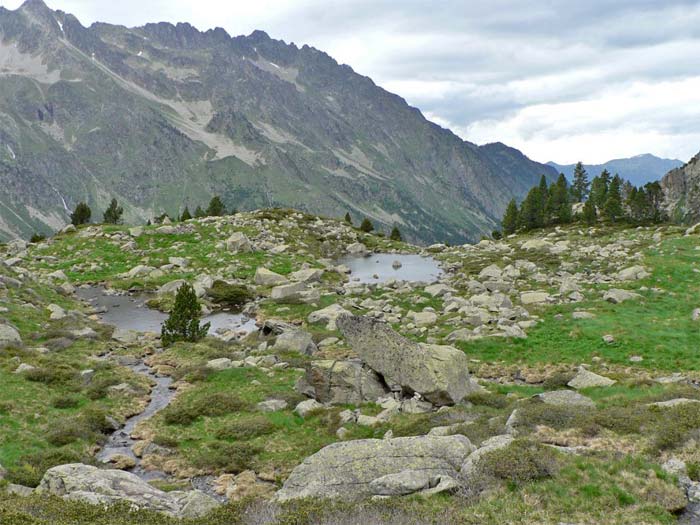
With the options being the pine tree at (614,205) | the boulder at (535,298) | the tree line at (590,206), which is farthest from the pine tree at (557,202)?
the boulder at (535,298)

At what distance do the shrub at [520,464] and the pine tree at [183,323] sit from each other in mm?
31242

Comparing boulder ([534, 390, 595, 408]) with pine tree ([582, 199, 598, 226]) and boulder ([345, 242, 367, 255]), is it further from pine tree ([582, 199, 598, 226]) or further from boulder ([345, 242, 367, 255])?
pine tree ([582, 199, 598, 226])

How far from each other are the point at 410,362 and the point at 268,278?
40.5 metres

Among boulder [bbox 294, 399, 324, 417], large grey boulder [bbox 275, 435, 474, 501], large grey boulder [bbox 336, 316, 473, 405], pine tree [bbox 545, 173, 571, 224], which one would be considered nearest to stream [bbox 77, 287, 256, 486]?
large grey boulder [bbox 275, 435, 474, 501]

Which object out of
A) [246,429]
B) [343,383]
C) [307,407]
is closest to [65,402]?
[246,429]

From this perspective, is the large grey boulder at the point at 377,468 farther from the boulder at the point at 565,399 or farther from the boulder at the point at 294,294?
the boulder at the point at 294,294

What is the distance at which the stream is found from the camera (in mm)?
22656

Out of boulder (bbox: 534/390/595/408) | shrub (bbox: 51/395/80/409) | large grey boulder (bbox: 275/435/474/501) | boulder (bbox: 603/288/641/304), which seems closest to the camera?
large grey boulder (bbox: 275/435/474/501)

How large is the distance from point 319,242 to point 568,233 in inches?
2041

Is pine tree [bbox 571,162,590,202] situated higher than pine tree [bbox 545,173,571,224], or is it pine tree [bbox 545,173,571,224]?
pine tree [bbox 571,162,590,202]

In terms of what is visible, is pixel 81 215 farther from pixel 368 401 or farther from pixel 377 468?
pixel 377 468

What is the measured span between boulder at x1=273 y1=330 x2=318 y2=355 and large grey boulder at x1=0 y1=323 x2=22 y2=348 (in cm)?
1803

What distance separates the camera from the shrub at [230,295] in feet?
188

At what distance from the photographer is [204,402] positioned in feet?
89.0
